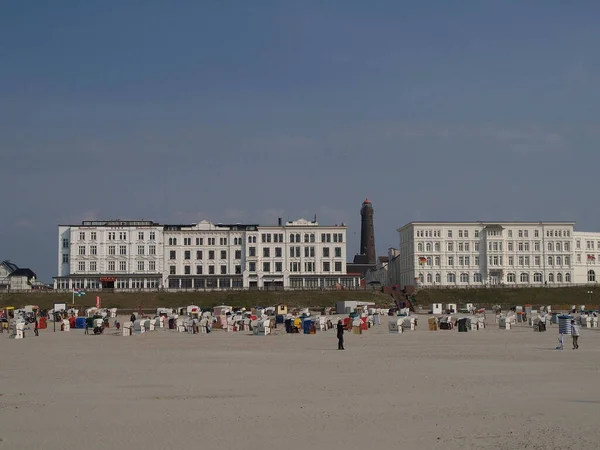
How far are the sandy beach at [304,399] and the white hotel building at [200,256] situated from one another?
75209 millimetres

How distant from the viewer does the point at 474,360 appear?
28.0 m

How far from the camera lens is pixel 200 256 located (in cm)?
10931

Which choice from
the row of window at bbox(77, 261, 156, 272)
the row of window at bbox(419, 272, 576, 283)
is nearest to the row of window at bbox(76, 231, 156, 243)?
the row of window at bbox(77, 261, 156, 272)

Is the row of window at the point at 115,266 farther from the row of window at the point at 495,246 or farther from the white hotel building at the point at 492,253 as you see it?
the row of window at the point at 495,246

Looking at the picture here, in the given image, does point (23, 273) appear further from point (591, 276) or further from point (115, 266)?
point (591, 276)

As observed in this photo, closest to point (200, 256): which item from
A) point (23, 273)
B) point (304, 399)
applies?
point (23, 273)

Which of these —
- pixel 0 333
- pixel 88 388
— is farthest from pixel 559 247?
pixel 88 388

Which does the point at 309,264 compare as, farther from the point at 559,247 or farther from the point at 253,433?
the point at 253,433

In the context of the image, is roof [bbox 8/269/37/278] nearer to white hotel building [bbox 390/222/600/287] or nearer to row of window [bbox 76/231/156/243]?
row of window [bbox 76/231/156/243]

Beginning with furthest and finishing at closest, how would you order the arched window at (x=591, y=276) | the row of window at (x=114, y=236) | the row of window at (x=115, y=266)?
the arched window at (x=591, y=276) < the row of window at (x=114, y=236) < the row of window at (x=115, y=266)

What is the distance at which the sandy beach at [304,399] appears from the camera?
13.7m

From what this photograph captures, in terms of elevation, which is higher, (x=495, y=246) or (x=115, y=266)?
(x=495, y=246)

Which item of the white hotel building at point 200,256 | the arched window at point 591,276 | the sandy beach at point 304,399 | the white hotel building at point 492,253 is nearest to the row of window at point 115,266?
the white hotel building at point 200,256

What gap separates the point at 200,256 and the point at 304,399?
9211 centimetres
